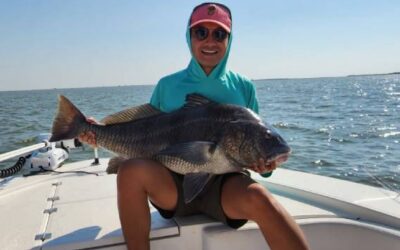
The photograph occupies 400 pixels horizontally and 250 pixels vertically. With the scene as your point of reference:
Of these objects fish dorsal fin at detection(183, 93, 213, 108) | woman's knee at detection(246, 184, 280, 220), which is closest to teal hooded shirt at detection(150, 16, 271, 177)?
fish dorsal fin at detection(183, 93, 213, 108)

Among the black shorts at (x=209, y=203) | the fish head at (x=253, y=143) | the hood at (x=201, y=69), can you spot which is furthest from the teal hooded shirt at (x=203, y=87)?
the black shorts at (x=209, y=203)

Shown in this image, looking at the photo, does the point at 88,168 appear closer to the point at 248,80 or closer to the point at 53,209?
the point at 53,209

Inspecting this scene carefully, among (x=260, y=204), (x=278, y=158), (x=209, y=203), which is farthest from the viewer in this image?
(x=209, y=203)

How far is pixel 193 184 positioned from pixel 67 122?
1.18m

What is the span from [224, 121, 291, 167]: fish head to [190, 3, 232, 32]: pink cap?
32.9 inches

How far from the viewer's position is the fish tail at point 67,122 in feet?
10.6

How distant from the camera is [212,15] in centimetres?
315

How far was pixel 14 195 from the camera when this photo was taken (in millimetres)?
4008

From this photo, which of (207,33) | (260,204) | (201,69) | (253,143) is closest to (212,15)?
(207,33)

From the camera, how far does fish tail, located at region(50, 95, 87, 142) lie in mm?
3230

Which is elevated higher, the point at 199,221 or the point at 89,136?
the point at 89,136

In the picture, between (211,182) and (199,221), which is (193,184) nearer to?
(211,182)

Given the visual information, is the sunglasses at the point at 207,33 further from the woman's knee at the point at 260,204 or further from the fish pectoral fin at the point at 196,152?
the woman's knee at the point at 260,204

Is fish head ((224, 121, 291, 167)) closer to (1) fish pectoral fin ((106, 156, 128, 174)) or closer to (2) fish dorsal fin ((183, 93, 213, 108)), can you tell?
(2) fish dorsal fin ((183, 93, 213, 108))
